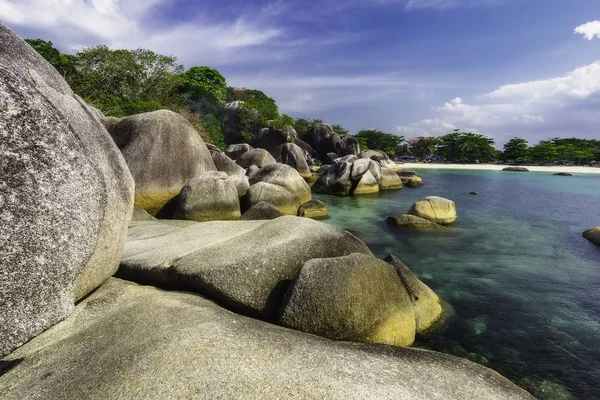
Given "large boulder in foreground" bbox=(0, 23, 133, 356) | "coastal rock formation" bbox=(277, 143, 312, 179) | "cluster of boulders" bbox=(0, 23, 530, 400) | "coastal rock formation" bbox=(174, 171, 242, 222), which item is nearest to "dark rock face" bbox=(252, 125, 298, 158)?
"coastal rock formation" bbox=(277, 143, 312, 179)

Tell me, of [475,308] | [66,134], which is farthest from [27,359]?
[475,308]

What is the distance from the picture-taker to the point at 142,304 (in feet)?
12.2

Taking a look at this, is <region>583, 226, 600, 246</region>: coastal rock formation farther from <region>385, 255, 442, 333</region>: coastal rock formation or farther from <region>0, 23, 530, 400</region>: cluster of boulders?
<region>0, 23, 530, 400</region>: cluster of boulders

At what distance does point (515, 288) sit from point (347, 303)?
594 cm

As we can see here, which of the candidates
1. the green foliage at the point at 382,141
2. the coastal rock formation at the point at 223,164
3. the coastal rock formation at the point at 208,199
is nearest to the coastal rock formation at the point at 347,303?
the coastal rock formation at the point at 208,199

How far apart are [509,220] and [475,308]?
11.1 m

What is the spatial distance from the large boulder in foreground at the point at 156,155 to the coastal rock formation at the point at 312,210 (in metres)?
4.88

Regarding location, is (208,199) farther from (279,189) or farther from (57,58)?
(57,58)

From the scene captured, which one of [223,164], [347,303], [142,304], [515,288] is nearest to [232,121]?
[223,164]

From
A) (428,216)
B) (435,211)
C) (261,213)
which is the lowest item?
(428,216)

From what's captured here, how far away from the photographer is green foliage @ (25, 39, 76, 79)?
23.7 metres

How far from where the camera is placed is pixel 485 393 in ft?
9.62

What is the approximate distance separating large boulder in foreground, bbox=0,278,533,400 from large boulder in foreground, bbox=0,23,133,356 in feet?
1.46

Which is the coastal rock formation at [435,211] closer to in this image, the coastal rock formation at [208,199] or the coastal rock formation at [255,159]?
the coastal rock formation at [208,199]
